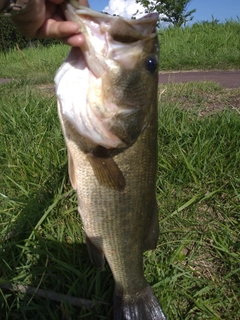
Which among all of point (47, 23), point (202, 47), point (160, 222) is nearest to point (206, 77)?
point (202, 47)

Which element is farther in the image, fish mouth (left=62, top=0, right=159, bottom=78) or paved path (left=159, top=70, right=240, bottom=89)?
paved path (left=159, top=70, right=240, bottom=89)

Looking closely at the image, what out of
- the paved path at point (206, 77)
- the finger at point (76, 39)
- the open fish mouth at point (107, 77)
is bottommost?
the paved path at point (206, 77)

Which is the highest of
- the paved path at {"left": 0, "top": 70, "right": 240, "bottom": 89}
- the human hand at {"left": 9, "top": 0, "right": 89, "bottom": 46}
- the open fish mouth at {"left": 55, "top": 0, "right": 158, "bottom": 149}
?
the human hand at {"left": 9, "top": 0, "right": 89, "bottom": 46}

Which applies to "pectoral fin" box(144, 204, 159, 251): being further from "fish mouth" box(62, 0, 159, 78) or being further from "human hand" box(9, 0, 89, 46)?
"human hand" box(9, 0, 89, 46)

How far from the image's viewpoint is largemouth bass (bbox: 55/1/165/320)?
1.45 metres

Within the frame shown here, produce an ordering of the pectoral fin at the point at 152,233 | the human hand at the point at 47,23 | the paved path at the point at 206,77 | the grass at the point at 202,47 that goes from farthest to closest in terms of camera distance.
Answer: the grass at the point at 202,47 → the paved path at the point at 206,77 → the pectoral fin at the point at 152,233 → the human hand at the point at 47,23

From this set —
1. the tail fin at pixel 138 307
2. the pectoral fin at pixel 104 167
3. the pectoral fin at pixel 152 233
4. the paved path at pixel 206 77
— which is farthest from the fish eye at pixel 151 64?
the paved path at pixel 206 77

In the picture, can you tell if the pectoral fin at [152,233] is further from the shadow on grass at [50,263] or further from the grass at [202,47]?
the grass at [202,47]

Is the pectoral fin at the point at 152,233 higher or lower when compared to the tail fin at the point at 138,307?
higher

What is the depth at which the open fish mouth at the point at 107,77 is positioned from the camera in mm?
1408

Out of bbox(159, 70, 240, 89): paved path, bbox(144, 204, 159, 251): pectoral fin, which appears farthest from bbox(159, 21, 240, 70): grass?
bbox(144, 204, 159, 251): pectoral fin

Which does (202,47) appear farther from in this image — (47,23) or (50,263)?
(47,23)

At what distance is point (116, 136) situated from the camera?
1.60 metres

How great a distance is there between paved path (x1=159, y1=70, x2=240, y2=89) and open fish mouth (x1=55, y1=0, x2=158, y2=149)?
4.65 meters
